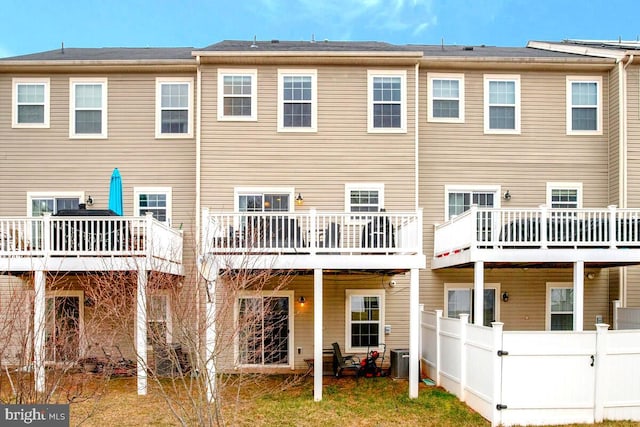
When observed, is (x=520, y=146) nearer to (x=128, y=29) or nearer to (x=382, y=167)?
(x=382, y=167)

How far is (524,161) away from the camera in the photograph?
14.0 m

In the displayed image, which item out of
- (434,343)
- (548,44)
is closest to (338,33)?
(548,44)

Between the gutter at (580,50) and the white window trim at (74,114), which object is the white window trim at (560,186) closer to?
the gutter at (580,50)

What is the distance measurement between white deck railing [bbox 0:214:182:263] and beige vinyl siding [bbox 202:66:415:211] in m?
2.85

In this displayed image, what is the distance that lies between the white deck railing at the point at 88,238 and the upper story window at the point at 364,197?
448cm

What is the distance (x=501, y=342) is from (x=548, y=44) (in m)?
10.9

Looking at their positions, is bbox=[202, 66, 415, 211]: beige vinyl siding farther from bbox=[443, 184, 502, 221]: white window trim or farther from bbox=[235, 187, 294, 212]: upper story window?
bbox=[443, 184, 502, 221]: white window trim

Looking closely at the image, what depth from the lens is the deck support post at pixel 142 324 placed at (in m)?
8.70

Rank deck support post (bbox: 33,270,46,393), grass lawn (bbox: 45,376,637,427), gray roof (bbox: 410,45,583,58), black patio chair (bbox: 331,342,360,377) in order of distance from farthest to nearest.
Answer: gray roof (bbox: 410,45,583,58), black patio chair (bbox: 331,342,360,377), grass lawn (bbox: 45,376,637,427), deck support post (bbox: 33,270,46,393)

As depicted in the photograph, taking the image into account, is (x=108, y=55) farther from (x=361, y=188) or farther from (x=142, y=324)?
(x=142, y=324)

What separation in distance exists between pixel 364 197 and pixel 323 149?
157 centimetres

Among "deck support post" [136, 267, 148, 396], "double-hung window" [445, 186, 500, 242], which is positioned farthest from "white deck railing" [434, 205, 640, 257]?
"deck support post" [136, 267, 148, 396]

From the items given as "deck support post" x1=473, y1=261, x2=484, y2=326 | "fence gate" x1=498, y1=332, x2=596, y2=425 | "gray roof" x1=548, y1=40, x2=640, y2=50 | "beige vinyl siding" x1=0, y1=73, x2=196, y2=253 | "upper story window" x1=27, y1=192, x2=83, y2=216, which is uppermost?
"gray roof" x1=548, y1=40, x2=640, y2=50

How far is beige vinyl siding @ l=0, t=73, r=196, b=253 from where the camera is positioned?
13.6 metres
